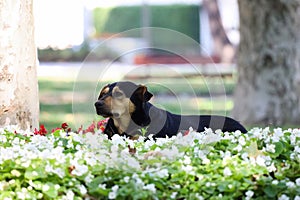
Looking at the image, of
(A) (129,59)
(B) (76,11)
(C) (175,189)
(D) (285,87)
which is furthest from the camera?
(B) (76,11)

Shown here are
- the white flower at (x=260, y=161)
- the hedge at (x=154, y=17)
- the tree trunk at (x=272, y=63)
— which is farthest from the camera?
the hedge at (x=154, y=17)

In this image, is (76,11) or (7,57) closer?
(7,57)

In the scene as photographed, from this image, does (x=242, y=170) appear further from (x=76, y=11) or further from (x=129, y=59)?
(x=76, y=11)

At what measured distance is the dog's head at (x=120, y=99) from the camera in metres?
6.38

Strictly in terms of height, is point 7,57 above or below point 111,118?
above

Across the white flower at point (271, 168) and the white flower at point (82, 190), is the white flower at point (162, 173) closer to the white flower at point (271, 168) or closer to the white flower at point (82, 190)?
the white flower at point (82, 190)

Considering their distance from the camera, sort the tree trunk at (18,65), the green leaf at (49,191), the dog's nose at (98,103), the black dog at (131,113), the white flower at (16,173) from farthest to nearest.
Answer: the black dog at (131,113)
the dog's nose at (98,103)
the tree trunk at (18,65)
the white flower at (16,173)
the green leaf at (49,191)

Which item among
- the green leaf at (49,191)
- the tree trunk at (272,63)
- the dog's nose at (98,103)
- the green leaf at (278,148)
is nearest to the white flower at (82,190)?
the green leaf at (49,191)

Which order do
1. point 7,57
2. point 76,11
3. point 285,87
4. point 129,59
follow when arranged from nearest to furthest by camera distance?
point 7,57
point 285,87
point 129,59
point 76,11

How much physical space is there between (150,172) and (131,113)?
226 centimetres

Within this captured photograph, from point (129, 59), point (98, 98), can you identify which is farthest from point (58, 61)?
point (98, 98)

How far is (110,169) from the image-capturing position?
4340mm

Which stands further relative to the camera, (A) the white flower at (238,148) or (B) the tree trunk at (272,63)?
(B) the tree trunk at (272,63)

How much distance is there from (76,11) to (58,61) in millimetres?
5977
